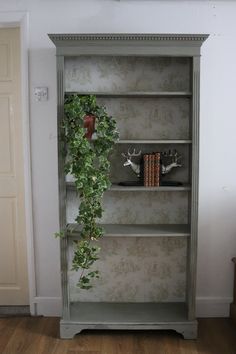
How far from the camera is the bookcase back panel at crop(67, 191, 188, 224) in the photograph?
2.63 m

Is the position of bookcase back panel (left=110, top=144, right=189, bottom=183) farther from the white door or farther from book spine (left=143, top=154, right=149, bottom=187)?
the white door

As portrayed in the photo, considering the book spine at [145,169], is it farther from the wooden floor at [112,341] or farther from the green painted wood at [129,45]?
the wooden floor at [112,341]

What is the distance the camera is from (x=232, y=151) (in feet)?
8.53

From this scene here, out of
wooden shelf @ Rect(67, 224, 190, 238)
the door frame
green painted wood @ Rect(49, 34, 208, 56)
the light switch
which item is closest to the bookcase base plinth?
the door frame

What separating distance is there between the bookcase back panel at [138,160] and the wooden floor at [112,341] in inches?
44.2

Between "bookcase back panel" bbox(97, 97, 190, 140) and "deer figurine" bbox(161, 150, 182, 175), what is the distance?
14 cm

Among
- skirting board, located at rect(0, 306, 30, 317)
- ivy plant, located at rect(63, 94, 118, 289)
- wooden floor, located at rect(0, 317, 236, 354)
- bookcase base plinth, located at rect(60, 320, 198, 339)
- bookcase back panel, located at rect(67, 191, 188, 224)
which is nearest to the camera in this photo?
ivy plant, located at rect(63, 94, 118, 289)

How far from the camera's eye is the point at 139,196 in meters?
2.63

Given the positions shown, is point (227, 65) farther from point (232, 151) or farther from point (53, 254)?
point (53, 254)

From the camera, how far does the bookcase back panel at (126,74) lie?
8.27ft

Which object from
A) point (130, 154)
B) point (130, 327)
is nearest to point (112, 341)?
point (130, 327)

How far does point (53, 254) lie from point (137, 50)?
5.35ft

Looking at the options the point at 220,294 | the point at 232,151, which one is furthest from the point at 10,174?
the point at 220,294

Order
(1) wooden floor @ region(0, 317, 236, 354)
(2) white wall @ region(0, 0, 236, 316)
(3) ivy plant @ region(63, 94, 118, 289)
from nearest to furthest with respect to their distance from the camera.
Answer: (3) ivy plant @ region(63, 94, 118, 289)
(1) wooden floor @ region(0, 317, 236, 354)
(2) white wall @ region(0, 0, 236, 316)
